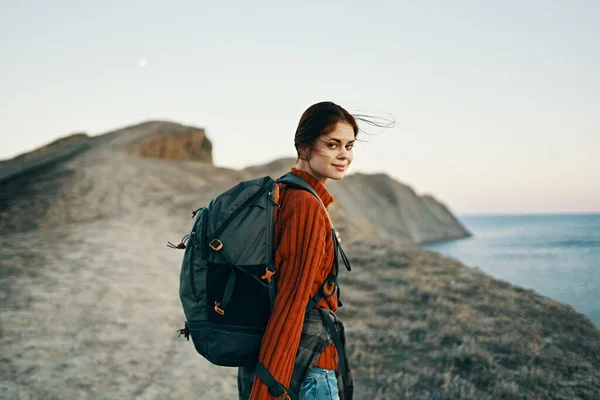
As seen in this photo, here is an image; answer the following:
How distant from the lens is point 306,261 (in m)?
1.58

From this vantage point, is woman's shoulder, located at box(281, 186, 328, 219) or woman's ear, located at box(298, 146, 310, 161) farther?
woman's ear, located at box(298, 146, 310, 161)

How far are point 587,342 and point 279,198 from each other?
5.49 meters

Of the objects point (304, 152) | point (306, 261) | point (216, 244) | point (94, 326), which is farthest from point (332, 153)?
point (94, 326)

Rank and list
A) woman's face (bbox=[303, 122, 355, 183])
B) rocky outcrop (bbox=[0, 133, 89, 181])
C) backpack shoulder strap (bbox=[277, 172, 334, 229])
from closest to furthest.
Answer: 1. backpack shoulder strap (bbox=[277, 172, 334, 229])
2. woman's face (bbox=[303, 122, 355, 183])
3. rocky outcrop (bbox=[0, 133, 89, 181])

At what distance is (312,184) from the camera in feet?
6.25

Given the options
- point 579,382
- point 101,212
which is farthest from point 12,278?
point 579,382

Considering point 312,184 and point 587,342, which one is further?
point 587,342

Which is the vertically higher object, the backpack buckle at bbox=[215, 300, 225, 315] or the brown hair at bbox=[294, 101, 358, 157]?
the brown hair at bbox=[294, 101, 358, 157]

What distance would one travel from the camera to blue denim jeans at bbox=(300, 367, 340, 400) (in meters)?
1.68

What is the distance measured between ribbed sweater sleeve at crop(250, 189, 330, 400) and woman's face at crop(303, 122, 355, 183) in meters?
0.23

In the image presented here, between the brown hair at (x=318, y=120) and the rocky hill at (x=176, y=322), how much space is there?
12.0 feet

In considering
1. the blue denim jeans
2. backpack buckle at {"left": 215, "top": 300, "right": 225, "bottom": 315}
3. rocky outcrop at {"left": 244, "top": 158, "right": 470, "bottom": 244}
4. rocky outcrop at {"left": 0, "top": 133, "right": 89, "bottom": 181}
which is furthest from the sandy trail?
rocky outcrop at {"left": 244, "top": 158, "right": 470, "bottom": 244}

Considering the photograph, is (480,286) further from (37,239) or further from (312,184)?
A: (37,239)

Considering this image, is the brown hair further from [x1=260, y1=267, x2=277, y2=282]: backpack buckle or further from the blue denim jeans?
the blue denim jeans
